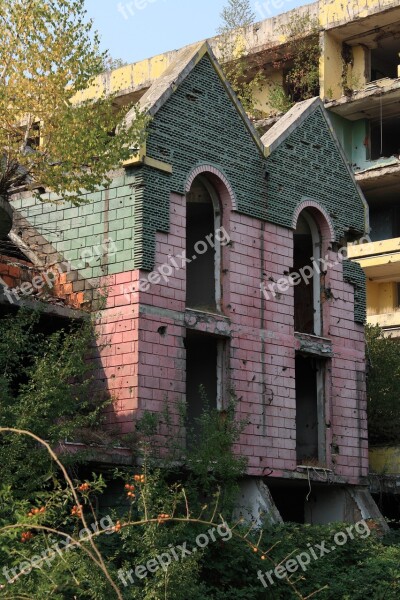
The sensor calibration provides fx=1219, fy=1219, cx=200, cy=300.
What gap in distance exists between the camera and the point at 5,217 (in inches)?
805

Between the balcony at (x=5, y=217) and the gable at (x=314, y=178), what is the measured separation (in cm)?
539

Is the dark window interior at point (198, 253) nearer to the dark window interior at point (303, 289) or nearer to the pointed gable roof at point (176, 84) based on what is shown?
the pointed gable roof at point (176, 84)

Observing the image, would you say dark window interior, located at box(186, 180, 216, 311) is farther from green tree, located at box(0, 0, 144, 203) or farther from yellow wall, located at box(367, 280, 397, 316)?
yellow wall, located at box(367, 280, 397, 316)

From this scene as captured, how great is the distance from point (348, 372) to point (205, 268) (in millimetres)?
4103

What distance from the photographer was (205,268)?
23.0 meters

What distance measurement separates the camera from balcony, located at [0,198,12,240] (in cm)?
2009

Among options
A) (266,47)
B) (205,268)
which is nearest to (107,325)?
(205,268)

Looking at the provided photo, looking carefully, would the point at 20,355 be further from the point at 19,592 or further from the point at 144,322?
the point at 19,592

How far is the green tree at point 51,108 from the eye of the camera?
1952 cm

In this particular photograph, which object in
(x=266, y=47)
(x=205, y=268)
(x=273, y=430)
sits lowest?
(x=273, y=430)

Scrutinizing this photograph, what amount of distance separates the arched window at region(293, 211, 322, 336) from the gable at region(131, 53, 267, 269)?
1.97 metres

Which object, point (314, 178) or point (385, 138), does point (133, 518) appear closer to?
point (314, 178)

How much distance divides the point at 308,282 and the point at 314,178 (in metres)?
2.15

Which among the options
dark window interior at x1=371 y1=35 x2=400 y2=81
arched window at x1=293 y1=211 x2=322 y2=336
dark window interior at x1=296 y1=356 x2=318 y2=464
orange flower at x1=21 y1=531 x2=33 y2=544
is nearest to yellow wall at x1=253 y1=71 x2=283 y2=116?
dark window interior at x1=371 y1=35 x2=400 y2=81
